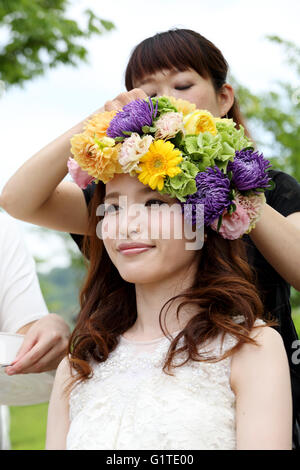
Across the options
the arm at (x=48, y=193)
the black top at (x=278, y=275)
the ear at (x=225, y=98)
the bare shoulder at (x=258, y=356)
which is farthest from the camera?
the ear at (x=225, y=98)

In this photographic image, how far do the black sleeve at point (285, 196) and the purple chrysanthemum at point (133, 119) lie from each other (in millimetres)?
882

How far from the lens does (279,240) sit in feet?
8.51

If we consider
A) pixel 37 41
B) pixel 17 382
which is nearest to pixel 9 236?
pixel 17 382

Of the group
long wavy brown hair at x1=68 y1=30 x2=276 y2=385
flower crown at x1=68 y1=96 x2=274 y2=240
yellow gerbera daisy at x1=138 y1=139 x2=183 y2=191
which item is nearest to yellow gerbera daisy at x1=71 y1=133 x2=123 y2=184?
flower crown at x1=68 y1=96 x2=274 y2=240

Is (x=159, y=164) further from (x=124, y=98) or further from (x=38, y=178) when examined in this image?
(x=38, y=178)

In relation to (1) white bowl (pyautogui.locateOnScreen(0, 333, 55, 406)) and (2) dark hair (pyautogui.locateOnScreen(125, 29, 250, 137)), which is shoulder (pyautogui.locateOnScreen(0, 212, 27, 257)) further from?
(2) dark hair (pyautogui.locateOnScreen(125, 29, 250, 137))

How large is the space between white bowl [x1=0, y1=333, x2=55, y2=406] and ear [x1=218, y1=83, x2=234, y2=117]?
4.57 feet

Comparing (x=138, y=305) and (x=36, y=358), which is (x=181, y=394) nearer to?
(x=138, y=305)

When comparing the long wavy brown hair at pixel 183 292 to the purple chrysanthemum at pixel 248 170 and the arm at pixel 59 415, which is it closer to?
the arm at pixel 59 415

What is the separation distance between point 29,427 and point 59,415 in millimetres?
10080

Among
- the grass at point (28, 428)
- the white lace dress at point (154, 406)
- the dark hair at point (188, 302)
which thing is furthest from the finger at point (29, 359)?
the grass at point (28, 428)

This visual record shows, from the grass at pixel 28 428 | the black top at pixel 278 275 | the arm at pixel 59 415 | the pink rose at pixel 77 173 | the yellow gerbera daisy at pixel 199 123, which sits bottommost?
the grass at pixel 28 428

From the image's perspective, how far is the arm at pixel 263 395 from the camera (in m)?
2.00
